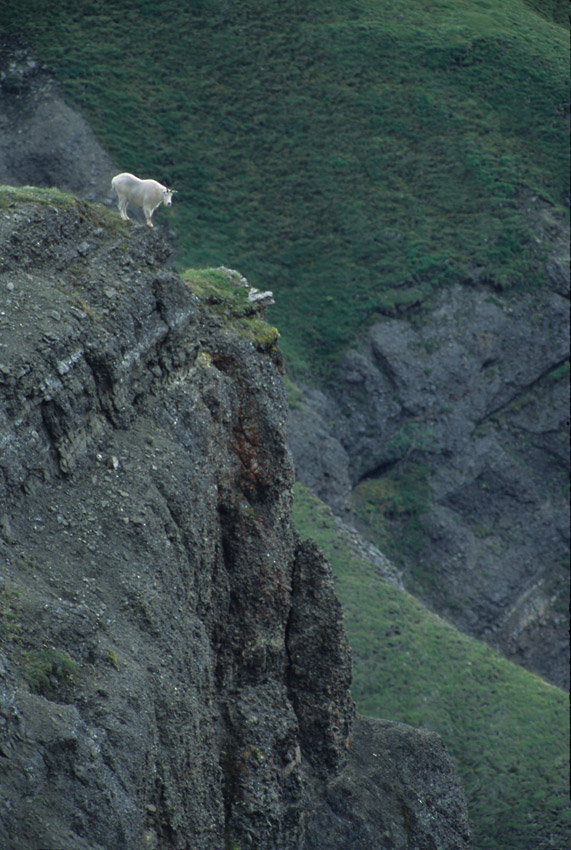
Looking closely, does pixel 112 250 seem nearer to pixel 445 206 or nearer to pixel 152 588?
pixel 152 588

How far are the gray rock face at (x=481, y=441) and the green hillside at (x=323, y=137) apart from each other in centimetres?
327

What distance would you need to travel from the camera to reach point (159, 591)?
2517 centimetres

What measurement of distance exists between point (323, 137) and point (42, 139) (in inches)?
992

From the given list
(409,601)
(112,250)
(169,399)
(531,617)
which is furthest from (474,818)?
(112,250)

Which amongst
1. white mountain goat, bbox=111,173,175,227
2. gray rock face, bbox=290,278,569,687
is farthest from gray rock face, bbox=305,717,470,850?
gray rock face, bbox=290,278,569,687

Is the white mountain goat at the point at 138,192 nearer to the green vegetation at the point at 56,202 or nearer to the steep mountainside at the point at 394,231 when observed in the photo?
the green vegetation at the point at 56,202

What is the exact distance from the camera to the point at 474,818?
54.0 meters

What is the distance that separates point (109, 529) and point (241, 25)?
8056 cm

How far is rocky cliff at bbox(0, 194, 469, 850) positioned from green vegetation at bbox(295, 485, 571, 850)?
67.6 feet

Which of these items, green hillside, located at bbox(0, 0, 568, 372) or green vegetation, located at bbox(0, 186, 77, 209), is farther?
green hillside, located at bbox(0, 0, 568, 372)

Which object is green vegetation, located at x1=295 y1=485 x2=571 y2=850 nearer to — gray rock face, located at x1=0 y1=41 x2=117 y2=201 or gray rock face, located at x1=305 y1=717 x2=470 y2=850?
gray rock face, located at x1=305 y1=717 x2=470 y2=850

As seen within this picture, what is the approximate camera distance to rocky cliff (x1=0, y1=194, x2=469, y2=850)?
20.8 metres

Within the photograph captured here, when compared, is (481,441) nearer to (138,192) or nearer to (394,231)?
(394,231)

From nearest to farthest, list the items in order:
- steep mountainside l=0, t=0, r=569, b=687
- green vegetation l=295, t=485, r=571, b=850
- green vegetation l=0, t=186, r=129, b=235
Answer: green vegetation l=0, t=186, r=129, b=235, green vegetation l=295, t=485, r=571, b=850, steep mountainside l=0, t=0, r=569, b=687
